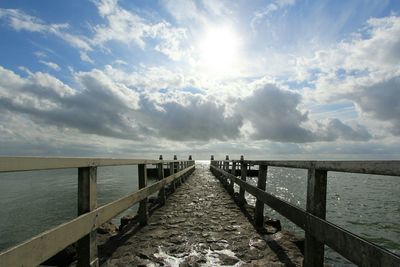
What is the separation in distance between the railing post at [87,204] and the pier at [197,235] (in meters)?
0.01

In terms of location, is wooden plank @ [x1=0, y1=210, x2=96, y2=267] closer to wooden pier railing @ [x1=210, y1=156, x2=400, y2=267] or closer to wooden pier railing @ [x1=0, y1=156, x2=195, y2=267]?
wooden pier railing @ [x1=0, y1=156, x2=195, y2=267]

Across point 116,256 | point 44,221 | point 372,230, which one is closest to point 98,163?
point 116,256

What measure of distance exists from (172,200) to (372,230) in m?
10.3

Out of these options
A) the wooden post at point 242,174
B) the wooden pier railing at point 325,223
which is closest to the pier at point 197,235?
the wooden pier railing at point 325,223

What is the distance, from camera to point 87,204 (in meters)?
3.42

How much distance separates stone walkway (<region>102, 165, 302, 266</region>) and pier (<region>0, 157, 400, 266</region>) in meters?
0.02

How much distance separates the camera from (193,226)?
6465mm

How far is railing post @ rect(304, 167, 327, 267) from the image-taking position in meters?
3.39

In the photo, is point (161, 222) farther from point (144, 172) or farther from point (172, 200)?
point (172, 200)

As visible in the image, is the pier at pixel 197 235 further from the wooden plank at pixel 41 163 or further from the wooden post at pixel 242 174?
the wooden post at pixel 242 174

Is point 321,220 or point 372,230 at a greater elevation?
point 321,220

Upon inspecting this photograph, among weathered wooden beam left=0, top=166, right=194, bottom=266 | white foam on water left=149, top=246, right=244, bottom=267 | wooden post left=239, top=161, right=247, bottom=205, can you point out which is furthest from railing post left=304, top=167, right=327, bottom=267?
wooden post left=239, top=161, right=247, bottom=205

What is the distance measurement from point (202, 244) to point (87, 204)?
98.5 inches

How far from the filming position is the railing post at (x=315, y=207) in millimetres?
3393
